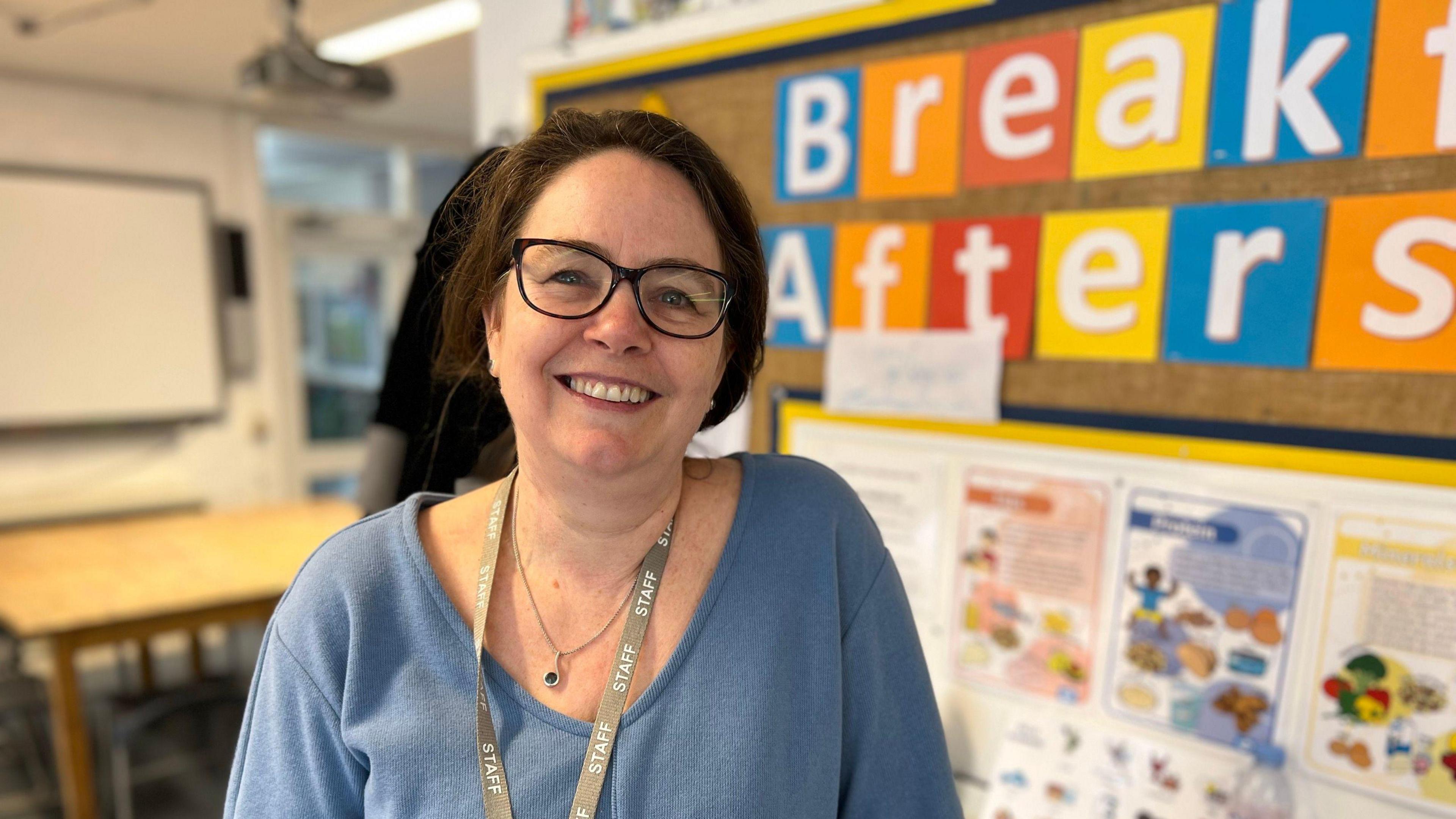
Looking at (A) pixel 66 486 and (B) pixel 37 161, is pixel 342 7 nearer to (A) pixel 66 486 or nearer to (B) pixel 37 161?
(B) pixel 37 161

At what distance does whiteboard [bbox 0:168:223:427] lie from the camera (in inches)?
167

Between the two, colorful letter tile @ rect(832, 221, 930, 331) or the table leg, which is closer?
colorful letter tile @ rect(832, 221, 930, 331)

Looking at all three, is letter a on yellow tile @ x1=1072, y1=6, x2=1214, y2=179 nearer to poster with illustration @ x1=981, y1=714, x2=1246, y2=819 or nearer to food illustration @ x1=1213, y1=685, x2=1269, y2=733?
food illustration @ x1=1213, y1=685, x2=1269, y2=733

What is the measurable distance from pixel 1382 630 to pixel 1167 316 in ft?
1.51

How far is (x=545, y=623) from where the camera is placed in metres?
0.87

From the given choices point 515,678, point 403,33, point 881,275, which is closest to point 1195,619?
point 881,275

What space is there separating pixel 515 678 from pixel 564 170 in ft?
→ 1.65

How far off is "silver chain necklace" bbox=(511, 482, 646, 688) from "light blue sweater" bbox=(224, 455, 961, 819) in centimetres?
4

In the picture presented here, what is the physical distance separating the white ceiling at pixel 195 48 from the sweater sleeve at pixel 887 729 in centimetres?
255

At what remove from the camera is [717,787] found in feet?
2.56

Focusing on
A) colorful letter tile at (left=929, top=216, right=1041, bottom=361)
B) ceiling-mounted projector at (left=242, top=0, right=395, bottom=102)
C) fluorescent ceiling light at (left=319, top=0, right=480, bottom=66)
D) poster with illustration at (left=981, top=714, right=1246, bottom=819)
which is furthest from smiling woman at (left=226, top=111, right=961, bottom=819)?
fluorescent ceiling light at (left=319, top=0, right=480, bottom=66)

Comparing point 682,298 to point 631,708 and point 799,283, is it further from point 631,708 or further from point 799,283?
point 799,283

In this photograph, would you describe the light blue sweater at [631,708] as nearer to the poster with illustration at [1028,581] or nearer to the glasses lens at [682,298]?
the glasses lens at [682,298]

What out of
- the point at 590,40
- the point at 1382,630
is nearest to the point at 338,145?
the point at 590,40
